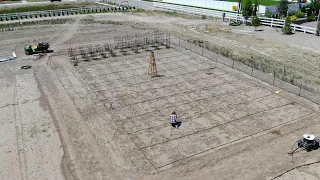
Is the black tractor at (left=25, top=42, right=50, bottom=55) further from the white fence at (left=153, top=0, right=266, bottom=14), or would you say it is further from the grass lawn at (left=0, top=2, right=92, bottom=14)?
the white fence at (left=153, top=0, right=266, bottom=14)

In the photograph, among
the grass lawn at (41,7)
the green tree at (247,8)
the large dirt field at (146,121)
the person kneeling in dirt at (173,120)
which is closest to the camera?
Result: the large dirt field at (146,121)

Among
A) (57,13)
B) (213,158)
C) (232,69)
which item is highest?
(57,13)

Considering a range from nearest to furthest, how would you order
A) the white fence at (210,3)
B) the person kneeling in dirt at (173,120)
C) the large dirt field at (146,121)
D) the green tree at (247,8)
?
1. the large dirt field at (146,121)
2. the person kneeling in dirt at (173,120)
3. the green tree at (247,8)
4. the white fence at (210,3)

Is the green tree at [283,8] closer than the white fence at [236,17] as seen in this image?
No

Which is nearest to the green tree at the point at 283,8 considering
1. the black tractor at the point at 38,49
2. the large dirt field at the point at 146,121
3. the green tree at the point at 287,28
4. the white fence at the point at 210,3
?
the green tree at the point at 287,28

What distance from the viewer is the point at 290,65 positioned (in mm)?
30750

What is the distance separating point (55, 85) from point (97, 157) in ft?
40.1

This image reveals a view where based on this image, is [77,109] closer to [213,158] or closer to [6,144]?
[6,144]

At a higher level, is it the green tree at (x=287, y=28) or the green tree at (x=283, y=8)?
the green tree at (x=283, y=8)

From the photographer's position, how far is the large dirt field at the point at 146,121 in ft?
54.8

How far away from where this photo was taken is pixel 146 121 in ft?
70.1

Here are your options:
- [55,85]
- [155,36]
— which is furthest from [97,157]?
[155,36]

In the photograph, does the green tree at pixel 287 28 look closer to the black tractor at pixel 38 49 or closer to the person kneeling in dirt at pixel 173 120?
the person kneeling in dirt at pixel 173 120

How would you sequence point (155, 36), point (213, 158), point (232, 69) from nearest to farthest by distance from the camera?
1. point (213, 158)
2. point (232, 69)
3. point (155, 36)
